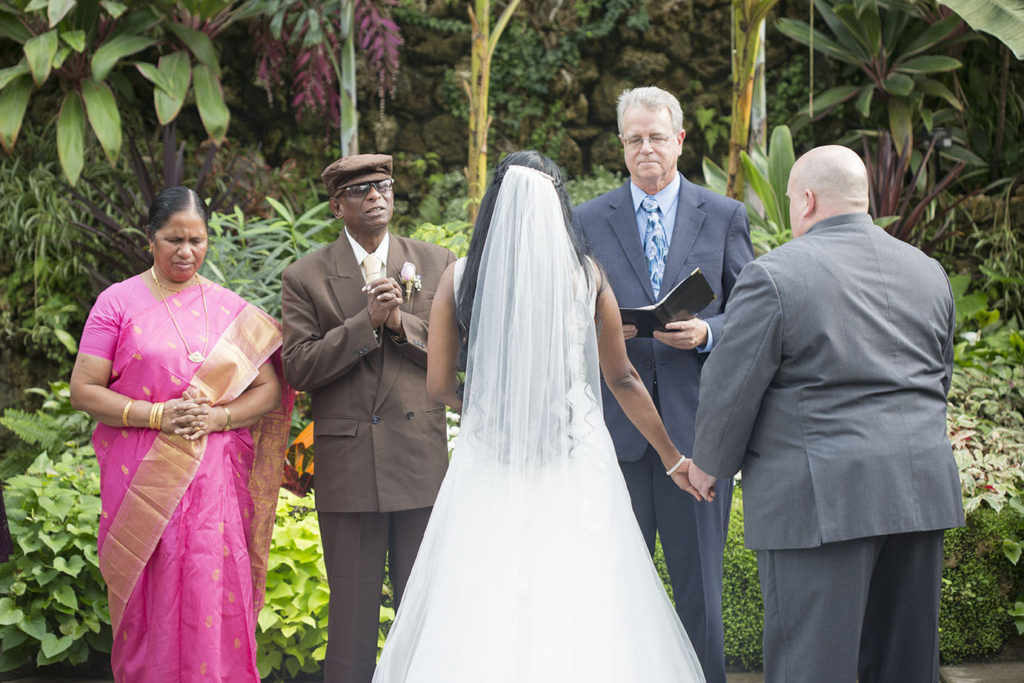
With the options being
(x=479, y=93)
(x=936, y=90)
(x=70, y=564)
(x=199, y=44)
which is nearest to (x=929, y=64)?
(x=936, y=90)

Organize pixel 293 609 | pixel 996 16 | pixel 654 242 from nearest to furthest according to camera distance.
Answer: pixel 654 242
pixel 293 609
pixel 996 16

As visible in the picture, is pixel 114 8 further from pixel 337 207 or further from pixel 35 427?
pixel 337 207

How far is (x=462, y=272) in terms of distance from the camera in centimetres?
294

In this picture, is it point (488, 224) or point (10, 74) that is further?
point (10, 74)

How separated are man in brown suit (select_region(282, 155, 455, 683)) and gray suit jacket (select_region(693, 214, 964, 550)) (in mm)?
1143

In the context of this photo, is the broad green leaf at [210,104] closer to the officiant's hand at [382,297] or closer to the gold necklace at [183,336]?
the gold necklace at [183,336]

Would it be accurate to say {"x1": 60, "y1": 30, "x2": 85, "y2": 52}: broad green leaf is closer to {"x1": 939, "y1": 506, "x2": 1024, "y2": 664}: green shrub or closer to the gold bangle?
the gold bangle

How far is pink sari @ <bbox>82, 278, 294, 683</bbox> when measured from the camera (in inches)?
129

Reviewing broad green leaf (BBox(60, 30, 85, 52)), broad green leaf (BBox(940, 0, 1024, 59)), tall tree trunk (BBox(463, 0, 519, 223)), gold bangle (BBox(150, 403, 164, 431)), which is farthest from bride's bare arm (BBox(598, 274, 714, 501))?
broad green leaf (BBox(60, 30, 85, 52))

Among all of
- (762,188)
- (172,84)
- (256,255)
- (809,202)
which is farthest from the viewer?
(172,84)

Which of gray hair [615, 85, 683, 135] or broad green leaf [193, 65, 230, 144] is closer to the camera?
gray hair [615, 85, 683, 135]

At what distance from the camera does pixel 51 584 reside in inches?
158

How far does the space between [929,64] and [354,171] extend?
569 centimetres

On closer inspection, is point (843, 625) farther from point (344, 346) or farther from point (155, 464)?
point (155, 464)
